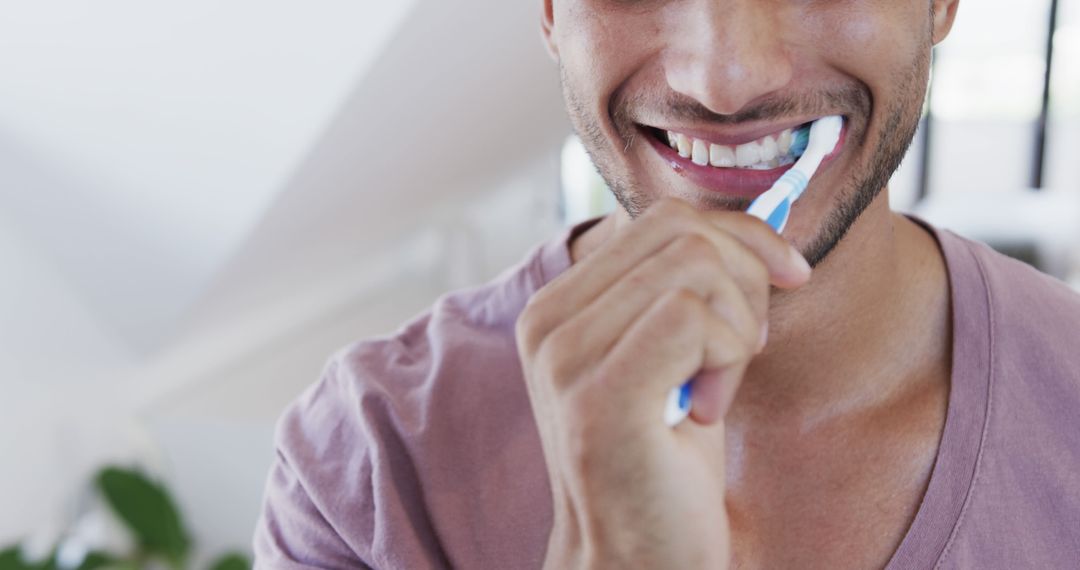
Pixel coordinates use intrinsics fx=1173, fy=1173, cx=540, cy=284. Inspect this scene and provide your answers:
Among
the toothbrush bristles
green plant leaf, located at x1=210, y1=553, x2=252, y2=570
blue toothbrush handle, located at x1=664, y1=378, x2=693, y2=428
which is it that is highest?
blue toothbrush handle, located at x1=664, y1=378, x2=693, y2=428

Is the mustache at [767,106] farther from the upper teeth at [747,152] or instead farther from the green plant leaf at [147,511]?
the green plant leaf at [147,511]

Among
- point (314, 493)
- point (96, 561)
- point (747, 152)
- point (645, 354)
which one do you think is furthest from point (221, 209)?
point (645, 354)

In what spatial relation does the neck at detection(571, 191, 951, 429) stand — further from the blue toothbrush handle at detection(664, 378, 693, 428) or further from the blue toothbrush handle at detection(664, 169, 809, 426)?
the blue toothbrush handle at detection(664, 378, 693, 428)

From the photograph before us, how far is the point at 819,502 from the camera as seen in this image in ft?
3.57

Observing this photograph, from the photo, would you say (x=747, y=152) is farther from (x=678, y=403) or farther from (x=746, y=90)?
(x=678, y=403)

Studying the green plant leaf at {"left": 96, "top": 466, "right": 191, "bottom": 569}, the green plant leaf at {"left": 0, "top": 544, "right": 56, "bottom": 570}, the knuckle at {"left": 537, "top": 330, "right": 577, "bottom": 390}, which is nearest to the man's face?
the knuckle at {"left": 537, "top": 330, "right": 577, "bottom": 390}

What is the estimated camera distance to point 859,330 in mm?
1154

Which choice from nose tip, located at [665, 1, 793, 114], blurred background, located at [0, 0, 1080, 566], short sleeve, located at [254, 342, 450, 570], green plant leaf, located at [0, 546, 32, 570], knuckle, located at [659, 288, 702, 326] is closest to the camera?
knuckle, located at [659, 288, 702, 326]

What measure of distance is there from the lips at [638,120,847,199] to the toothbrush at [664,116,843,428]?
21 mm

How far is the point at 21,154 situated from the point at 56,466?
76cm

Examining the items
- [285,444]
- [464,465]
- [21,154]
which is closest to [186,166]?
[21,154]

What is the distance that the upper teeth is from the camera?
3.28ft

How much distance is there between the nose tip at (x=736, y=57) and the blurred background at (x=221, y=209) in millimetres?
907

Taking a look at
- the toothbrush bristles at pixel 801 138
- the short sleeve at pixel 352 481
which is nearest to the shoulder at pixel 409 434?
the short sleeve at pixel 352 481
